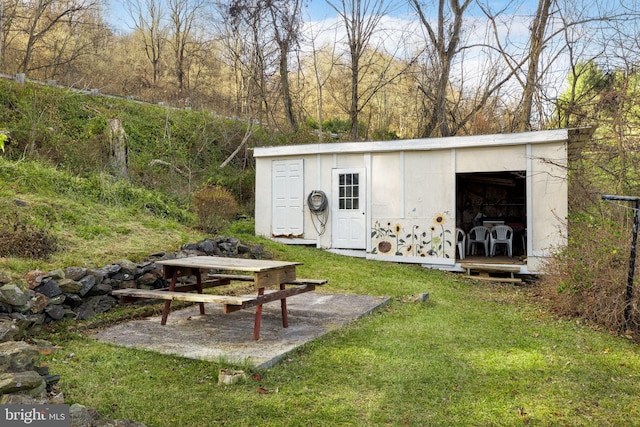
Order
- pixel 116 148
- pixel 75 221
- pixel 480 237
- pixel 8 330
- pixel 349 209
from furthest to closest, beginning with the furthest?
pixel 116 148
pixel 480 237
pixel 349 209
pixel 75 221
pixel 8 330

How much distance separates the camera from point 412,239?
10352 millimetres

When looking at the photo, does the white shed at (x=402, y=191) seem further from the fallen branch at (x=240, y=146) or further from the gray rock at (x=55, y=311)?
the fallen branch at (x=240, y=146)

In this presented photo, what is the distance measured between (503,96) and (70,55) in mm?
18535

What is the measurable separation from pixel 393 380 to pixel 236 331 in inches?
75.5

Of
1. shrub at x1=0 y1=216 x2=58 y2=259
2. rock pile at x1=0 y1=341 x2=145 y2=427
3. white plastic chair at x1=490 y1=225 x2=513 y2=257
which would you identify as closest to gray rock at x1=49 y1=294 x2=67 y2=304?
shrub at x1=0 y1=216 x2=58 y2=259

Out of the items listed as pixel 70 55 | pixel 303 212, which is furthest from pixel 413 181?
pixel 70 55

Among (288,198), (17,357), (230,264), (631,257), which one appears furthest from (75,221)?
(631,257)

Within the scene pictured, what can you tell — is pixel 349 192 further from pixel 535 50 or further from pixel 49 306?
pixel 535 50

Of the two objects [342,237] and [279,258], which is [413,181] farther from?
[279,258]

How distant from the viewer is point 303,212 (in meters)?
11.6

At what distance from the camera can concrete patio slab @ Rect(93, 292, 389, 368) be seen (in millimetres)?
4109

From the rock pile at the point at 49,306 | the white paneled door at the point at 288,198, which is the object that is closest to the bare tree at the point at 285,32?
the white paneled door at the point at 288,198

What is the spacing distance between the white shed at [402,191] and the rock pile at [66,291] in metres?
5.32

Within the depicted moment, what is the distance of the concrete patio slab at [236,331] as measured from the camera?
162 inches
